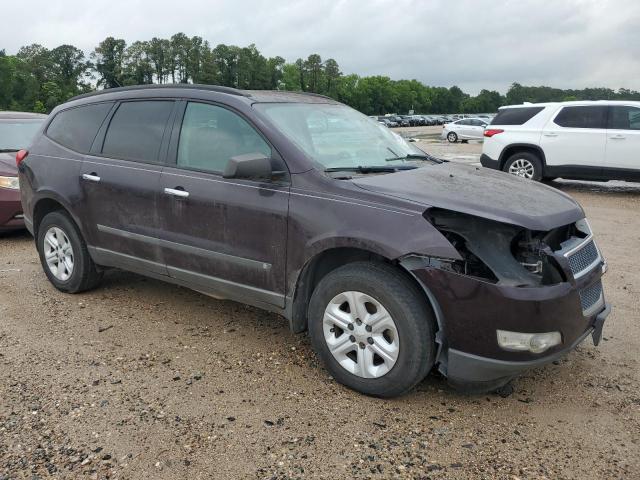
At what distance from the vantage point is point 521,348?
115 inches

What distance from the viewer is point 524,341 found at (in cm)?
291

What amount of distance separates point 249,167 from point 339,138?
848 millimetres

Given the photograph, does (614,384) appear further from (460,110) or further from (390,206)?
(460,110)

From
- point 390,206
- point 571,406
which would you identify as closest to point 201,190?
point 390,206

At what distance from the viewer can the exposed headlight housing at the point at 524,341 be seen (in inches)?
114

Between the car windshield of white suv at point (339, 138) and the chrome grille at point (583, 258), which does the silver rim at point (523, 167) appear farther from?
the chrome grille at point (583, 258)

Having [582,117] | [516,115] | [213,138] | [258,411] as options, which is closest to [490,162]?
[516,115]

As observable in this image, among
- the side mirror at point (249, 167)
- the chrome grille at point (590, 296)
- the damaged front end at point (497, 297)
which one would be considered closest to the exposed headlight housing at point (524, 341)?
the damaged front end at point (497, 297)

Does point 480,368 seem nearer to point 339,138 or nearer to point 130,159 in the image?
point 339,138

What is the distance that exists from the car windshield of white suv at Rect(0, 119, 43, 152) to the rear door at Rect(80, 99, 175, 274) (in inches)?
158

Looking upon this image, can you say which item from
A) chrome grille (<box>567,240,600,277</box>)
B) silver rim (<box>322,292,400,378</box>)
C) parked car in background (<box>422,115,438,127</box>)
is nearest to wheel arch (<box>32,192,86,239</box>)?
silver rim (<box>322,292,400,378</box>)

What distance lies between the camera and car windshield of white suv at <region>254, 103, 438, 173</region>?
3734 millimetres

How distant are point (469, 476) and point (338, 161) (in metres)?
2.02

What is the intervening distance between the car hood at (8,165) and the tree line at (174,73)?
36.3 meters
